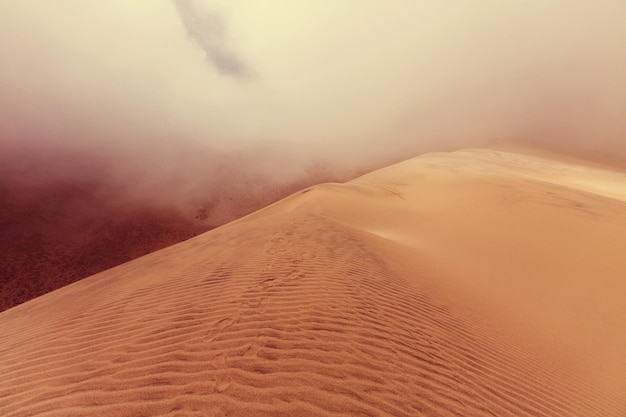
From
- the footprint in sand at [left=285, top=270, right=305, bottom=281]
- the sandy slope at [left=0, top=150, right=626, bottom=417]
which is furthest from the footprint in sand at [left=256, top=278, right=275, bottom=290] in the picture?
the footprint in sand at [left=285, top=270, right=305, bottom=281]

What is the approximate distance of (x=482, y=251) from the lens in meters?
6.70

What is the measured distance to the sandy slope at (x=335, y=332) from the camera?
2113 mm

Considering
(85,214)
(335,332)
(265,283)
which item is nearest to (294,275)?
(265,283)

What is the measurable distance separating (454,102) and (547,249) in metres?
52.5

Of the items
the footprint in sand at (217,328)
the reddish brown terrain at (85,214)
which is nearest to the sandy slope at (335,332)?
the footprint in sand at (217,328)

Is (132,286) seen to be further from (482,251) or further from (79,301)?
(482,251)

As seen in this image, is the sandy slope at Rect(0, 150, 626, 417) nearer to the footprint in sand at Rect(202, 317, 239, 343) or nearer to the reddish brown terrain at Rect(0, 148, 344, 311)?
the footprint in sand at Rect(202, 317, 239, 343)

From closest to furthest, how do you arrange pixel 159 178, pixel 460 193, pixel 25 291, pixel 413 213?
pixel 413 213 → pixel 460 193 → pixel 25 291 → pixel 159 178

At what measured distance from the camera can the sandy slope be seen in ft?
6.93

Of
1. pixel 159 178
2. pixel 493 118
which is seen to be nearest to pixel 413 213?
pixel 159 178

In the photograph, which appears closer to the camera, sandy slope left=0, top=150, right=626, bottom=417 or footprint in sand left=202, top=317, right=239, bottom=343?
sandy slope left=0, top=150, right=626, bottom=417

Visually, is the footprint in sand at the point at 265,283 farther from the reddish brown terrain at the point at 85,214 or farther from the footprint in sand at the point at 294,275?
the reddish brown terrain at the point at 85,214

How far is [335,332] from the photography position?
2.69 meters

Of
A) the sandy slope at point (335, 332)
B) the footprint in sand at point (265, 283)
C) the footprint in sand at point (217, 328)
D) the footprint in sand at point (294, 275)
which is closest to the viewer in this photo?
the sandy slope at point (335, 332)
